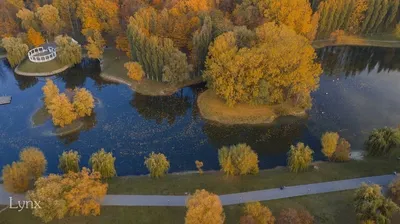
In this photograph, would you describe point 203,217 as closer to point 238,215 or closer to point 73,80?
point 238,215

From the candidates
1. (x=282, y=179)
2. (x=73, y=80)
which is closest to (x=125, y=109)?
(x=73, y=80)

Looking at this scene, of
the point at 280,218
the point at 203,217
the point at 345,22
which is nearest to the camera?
the point at 203,217

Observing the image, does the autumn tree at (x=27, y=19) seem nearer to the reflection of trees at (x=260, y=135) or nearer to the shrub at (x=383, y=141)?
the reflection of trees at (x=260, y=135)

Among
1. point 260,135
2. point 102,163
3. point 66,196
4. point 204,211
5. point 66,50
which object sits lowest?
point 260,135

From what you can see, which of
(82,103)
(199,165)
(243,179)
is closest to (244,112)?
(199,165)

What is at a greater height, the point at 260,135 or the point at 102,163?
the point at 102,163

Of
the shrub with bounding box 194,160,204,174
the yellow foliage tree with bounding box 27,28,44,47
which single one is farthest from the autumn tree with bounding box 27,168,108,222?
the yellow foliage tree with bounding box 27,28,44,47

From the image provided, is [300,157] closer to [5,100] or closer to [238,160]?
[238,160]

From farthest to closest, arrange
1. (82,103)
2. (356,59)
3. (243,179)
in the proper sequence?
(356,59), (82,103), (243,179)
